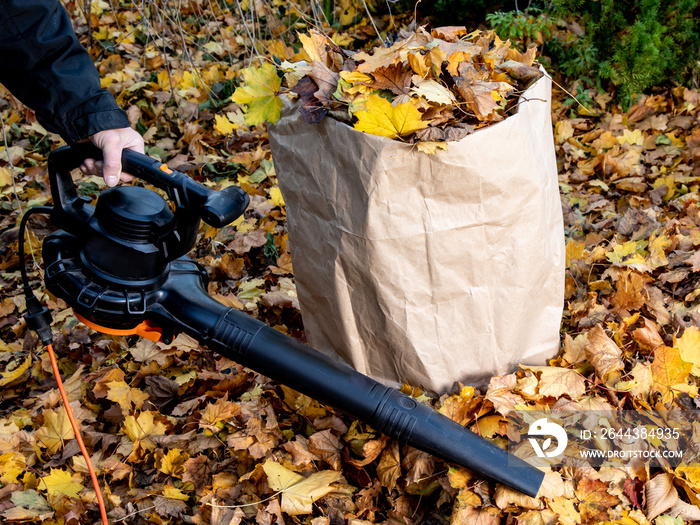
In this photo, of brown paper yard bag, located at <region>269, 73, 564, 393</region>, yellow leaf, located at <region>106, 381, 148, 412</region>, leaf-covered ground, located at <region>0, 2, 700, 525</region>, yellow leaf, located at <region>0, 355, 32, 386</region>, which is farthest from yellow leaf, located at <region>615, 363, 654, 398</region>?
yellow leaf, located at <region>0, 355, 32, 386</region>

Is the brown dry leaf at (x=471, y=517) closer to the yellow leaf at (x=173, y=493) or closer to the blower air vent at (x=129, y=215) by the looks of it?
the yellow leaf at (x=173, y=493)

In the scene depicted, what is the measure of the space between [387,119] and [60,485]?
1.18 metres

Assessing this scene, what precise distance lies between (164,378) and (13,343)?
0.66 meters

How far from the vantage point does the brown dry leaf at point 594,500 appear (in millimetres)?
1172

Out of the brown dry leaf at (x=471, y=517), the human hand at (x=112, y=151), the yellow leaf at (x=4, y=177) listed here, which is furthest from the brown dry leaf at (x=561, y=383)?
the yellow leaf at (x=4, y=177)

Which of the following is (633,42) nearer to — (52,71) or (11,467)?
(52,71)

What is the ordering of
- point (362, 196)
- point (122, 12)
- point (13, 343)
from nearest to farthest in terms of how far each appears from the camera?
point (362, 196)
point (13, 343)
point (122, 12)

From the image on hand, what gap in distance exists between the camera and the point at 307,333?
149 centimetres

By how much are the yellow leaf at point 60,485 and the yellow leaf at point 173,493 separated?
9.4 inches

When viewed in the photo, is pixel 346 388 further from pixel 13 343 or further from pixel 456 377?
pixel 13 343

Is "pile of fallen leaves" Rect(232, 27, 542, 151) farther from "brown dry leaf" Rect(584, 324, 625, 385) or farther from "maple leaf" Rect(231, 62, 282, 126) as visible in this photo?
"brown dry leaf" Rect(584, 324, 625, 385)

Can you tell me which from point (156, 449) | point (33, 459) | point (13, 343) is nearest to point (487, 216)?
point (156, 449)

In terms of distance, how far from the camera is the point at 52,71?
1.32m

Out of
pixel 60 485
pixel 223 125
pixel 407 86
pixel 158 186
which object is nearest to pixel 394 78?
pixel 407 86
